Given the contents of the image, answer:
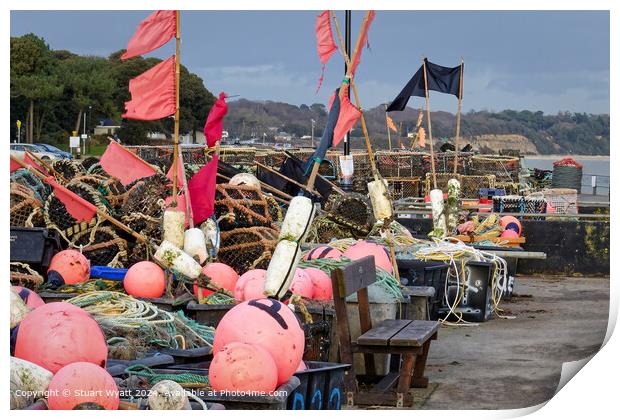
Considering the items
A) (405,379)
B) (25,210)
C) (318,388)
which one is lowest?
(405,379)

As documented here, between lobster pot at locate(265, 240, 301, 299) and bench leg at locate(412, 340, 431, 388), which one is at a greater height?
lobster pot at locate(265, 240, 301, 299)

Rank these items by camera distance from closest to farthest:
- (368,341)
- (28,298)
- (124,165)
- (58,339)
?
(58,339) < (28,298) < (368,341) < (124,165)

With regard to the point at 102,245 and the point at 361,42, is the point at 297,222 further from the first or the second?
the point at 102,245

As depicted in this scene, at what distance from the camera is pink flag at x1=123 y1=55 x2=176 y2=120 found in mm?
8094

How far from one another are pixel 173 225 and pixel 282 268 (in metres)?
1.72

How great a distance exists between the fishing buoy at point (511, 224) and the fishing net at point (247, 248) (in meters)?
5.30

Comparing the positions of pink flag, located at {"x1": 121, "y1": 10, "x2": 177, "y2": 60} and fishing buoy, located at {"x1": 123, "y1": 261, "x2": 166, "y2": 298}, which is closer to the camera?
pink flag, located at {"x1": 121, "y1": 10, "x2": 177, "y2": 60}

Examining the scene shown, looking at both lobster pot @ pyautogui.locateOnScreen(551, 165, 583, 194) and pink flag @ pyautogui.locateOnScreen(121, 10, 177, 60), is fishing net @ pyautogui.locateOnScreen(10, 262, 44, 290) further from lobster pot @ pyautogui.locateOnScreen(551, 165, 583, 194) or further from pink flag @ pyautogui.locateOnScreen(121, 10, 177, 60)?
lobster pot @ pyautogui.locateOnScreen(551, 165, 583, 194)

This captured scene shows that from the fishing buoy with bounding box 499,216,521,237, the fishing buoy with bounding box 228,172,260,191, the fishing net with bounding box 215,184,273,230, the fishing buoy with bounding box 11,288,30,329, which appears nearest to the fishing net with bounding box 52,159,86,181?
the fishing buoy with bounding box 228,172,260,191

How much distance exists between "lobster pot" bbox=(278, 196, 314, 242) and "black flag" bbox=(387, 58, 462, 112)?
790cm

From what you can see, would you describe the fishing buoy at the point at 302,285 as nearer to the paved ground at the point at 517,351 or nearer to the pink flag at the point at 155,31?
the paved ground at the point at 517,351

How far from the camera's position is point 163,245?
25.5 ft

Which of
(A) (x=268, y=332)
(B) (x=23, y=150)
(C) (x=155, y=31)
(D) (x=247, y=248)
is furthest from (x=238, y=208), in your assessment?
(B) (x=23, y=150)

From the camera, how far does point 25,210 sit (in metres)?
9.66
